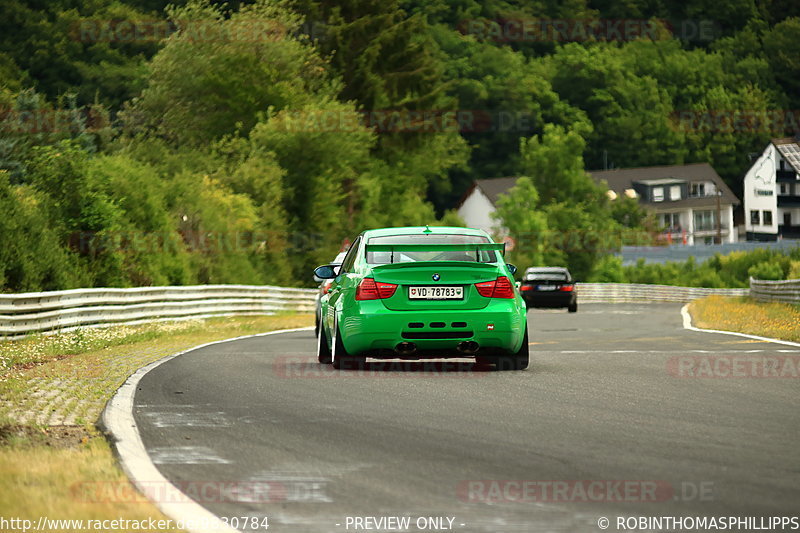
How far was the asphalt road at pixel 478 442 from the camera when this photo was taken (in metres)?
6.68

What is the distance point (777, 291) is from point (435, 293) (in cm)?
2621

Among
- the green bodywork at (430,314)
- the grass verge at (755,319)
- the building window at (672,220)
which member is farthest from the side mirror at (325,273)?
the building window at (672,220)

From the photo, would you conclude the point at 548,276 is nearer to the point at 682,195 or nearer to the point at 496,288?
the point at 496,288

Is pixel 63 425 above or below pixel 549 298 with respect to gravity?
above

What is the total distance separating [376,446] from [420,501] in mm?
1927

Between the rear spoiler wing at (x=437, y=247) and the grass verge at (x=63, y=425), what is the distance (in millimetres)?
3008

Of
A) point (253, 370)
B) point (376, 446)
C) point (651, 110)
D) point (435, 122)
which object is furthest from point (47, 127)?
point (651, 110)

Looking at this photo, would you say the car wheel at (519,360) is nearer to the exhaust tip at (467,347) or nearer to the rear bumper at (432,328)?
the rear bumper at (432,328)

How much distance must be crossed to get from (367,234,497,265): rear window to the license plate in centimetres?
60

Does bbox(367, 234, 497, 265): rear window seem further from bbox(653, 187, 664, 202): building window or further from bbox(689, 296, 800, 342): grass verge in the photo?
bbox(653, 187, 664, 202): building window

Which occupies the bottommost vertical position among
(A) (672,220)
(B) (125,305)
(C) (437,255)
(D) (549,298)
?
(D) (549,298)

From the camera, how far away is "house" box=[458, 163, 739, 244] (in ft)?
414

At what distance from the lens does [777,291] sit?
37969mm

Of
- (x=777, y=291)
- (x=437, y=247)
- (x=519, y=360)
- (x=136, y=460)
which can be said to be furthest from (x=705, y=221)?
(x=136, y=460)
